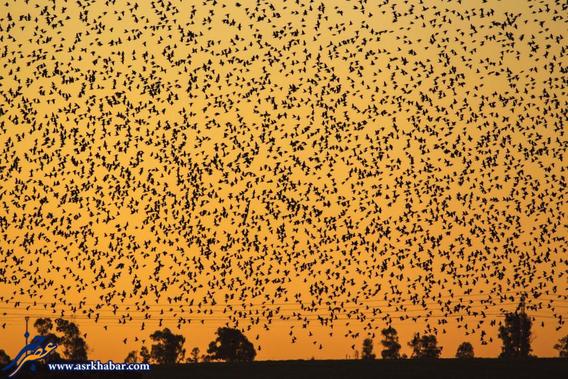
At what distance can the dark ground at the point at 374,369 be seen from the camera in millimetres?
68250

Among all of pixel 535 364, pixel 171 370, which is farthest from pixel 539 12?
pixel 171 370

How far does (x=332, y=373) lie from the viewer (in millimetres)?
68688

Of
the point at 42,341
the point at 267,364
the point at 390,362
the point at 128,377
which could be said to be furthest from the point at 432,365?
the point at 42,341

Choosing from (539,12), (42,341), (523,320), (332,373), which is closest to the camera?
(42,341)

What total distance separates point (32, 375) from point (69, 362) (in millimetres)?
1576

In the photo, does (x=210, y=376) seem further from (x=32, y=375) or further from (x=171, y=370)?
(x=32, y=375)

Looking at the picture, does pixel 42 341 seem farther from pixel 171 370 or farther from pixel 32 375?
pixel 171 370

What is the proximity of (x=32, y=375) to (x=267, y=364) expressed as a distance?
18.3 m

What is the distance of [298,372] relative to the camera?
6956cm

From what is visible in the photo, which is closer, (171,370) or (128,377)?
(128,377)

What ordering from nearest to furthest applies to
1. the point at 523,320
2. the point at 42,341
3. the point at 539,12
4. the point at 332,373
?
1. the point at 42,341
2. the point at 539,12
3. the point at 332,373
4. the point at 523,320

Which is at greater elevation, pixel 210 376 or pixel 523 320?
pixel 523 320

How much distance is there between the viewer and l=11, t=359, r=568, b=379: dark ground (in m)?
68.2

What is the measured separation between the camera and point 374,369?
2771 inches
